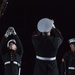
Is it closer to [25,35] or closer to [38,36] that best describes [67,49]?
[25,35]

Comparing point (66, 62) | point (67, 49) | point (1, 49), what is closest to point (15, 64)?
point (1, 49)

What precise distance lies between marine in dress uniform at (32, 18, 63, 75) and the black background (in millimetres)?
1695

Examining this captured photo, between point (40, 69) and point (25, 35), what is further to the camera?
point (25, 35)

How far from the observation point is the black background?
30.2 ft

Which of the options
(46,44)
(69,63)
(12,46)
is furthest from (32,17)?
(46,44)

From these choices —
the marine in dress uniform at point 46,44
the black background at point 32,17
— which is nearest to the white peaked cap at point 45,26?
the marine in dress uniform at point 46,44

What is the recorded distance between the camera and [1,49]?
8133 millimetres

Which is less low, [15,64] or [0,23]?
[0,23]

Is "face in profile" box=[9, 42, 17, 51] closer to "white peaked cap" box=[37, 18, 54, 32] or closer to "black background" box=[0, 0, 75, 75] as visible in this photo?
"white peaked cap" box=[37, 18, 54, 32]

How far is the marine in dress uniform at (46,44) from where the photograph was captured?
24.1ft

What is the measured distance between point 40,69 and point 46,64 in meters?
0.12

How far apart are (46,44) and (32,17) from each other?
1933mm

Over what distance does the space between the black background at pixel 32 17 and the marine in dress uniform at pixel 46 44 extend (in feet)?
5.56

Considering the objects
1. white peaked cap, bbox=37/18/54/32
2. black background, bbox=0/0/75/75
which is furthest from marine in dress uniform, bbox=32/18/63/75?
black background, bbox=0/0/75/75
